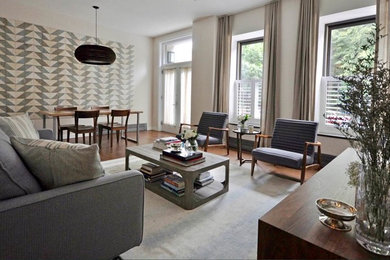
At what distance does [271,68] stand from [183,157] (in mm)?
2852

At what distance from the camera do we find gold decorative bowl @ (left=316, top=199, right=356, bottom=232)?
989 millimetres

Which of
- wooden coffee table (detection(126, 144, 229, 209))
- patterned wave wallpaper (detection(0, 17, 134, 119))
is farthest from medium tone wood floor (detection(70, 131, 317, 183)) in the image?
patterned wave wallpaper (detection(0, 17, 134, 119))

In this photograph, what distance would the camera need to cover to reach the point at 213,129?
169 inches

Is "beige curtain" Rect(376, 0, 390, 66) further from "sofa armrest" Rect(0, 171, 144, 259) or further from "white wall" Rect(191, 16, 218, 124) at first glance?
"sofa armrest" Rect(0, 171, 144, 259)

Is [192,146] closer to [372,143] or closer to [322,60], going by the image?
[372,143]

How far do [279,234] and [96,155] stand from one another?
102 centimetres

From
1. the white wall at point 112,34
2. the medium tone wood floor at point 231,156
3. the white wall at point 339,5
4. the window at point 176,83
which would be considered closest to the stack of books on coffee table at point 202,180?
the medium tone wood floor at point 231,156

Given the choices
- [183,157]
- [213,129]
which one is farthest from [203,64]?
[183,157]

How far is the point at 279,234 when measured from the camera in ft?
3.17

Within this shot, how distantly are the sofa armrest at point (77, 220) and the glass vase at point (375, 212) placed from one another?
1.15m

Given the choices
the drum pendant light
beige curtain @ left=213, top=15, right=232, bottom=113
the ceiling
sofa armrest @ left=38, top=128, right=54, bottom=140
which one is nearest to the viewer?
sofa armrest @ left=38, top=128, right=54, bottom=140

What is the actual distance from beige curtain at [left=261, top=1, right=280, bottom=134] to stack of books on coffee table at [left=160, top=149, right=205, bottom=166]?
7.65 ft

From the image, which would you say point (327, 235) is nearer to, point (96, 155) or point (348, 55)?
point (96, 155)

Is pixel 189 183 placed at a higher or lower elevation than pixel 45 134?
lower
